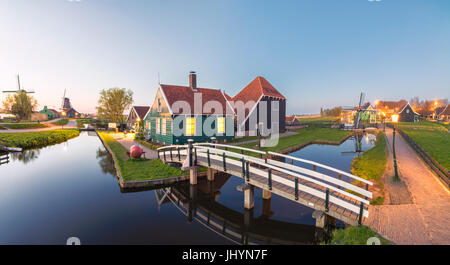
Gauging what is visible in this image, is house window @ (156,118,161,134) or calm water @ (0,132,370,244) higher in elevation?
house window @ (156,118,161,134)

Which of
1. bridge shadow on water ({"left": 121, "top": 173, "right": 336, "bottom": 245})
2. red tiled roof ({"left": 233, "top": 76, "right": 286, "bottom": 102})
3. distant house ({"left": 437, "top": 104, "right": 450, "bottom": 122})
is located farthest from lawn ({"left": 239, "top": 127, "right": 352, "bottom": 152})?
distant house ({"left": 437, "top": 104, "right": 450, "bottom": 122})

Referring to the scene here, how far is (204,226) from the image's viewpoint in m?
8.33

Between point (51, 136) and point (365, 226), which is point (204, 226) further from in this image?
point (51, 136)

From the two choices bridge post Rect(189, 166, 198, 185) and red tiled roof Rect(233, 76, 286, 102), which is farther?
red tiled roof Rect(233, 76, 286, 102)

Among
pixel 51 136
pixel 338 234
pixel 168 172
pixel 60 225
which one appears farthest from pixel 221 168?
pixel 51 136

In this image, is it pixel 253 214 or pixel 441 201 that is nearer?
pixel 441 201

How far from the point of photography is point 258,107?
103 ft

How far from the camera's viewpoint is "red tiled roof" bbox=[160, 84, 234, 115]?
21.9 meters

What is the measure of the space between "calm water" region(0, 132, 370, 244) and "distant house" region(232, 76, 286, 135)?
17.8 m

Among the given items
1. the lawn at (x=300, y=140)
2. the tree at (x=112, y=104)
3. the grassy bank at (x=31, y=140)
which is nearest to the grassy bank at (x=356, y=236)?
the lawn at (x=300, y=140)

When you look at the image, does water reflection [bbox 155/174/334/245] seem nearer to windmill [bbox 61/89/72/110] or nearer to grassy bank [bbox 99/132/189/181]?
grassy bank [bbox 99/132/189/181]

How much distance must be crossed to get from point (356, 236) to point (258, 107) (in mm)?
26583

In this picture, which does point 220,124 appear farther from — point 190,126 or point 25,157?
point 25,157

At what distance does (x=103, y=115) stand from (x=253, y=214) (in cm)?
Result: 5423
